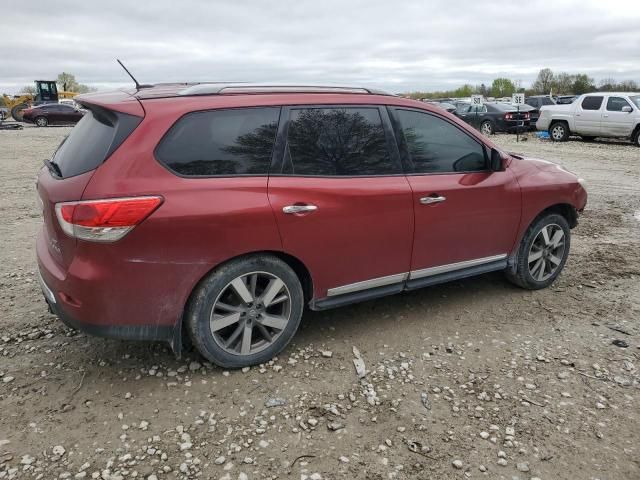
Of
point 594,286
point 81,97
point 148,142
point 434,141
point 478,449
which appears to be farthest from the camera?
point 594,286

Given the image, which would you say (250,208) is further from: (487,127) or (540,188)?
(487,127)

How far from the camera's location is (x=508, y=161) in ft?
13.7

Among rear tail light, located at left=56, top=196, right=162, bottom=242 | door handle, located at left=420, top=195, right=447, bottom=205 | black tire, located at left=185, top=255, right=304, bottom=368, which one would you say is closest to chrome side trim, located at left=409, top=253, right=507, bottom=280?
door handle, located at left=420, top=195, right=447, bottom=205

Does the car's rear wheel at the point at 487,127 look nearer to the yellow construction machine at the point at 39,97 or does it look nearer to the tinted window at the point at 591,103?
the tinted window at the point at 591,103

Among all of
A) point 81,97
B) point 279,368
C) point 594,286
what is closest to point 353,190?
point 279,368

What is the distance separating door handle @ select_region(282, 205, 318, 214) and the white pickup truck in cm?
1741

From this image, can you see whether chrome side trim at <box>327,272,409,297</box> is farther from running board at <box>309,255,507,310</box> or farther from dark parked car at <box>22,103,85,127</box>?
dark parked car at <box>22,103,85,127</box>

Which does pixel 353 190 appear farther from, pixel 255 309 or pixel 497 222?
pixel 497 222

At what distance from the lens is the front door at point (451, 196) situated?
3758 mm

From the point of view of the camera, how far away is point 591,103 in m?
18.1

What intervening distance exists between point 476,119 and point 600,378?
21311 millimetres

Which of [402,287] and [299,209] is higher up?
[299,209]

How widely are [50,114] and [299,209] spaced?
106 feet

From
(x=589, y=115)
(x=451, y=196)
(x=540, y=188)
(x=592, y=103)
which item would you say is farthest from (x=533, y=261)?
(x=592, y=103)
